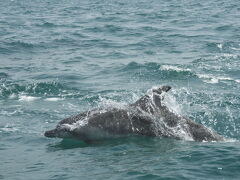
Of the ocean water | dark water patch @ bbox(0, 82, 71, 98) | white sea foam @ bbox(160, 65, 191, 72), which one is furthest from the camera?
white sea foam @ bbox(160, 65, 191, 72)

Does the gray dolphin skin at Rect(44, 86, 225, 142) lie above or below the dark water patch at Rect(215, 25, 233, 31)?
above

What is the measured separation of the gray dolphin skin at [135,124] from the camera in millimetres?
18875

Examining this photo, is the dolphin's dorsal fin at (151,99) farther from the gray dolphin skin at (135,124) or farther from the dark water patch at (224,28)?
the dark water patch at (224,28)

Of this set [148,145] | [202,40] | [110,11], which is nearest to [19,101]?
[148,145]

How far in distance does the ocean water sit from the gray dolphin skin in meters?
0.45

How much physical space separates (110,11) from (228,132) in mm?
51458

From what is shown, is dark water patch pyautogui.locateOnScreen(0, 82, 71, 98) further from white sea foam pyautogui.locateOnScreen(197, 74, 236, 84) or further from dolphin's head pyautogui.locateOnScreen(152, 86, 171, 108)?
dolphin's head pyautogui.locateOnScreen(152, 86, 171, 108)

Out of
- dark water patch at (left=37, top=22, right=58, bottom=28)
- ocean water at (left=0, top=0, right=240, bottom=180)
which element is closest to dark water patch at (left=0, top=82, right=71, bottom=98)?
ocean water at (left=0, top=0, right=240, bottom=180)

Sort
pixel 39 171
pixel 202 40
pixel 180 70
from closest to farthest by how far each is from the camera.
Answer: pixel 39 171 → pixel 180 70 → pixel 202 40

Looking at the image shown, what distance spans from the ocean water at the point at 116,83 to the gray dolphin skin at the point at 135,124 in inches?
17.5

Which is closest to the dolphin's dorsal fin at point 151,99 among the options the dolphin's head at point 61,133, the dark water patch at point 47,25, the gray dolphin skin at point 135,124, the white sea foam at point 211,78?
the gray dolphin skin at point 135,124

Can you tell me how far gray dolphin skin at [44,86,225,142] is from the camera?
18.9 meters

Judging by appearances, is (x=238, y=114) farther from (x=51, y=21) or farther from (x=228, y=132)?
(x=51, y=21)

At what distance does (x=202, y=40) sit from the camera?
4369 cm
